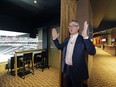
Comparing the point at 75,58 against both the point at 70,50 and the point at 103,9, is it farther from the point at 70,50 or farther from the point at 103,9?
the point at 103,9

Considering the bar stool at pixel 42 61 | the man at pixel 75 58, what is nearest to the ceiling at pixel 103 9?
the man at pixel 75 58

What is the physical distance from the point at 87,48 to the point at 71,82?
654mm

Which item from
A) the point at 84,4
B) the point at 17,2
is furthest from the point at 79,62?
the point at 17,2

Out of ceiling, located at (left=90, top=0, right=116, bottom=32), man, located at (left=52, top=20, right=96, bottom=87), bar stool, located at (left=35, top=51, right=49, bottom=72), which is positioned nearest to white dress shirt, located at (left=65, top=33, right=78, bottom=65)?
man, located at (left=52, top=20, right=96, bottom=87)

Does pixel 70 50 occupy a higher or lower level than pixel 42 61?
higher

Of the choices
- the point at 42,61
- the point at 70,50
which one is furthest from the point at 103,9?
the point at 70,50

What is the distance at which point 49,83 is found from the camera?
3.65 meters

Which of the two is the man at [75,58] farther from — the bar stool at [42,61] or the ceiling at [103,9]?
the bar stool at [42,61]

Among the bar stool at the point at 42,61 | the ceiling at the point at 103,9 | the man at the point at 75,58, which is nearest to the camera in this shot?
the man at the point at 75,58

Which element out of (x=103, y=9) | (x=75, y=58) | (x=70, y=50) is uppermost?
(x=103, y=9)

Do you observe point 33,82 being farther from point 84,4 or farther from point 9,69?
point 84,4

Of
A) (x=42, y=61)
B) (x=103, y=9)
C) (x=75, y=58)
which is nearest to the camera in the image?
(x=75, y=58)

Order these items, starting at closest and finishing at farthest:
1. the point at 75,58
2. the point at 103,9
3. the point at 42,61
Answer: the point at 75,58, the point at 103,9, the point at 42,61

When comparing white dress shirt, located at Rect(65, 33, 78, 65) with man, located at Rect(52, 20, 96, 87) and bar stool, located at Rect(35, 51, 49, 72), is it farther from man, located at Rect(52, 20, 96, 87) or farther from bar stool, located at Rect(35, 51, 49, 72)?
bar stool, located at Rect(35, 51, 49, 72)
